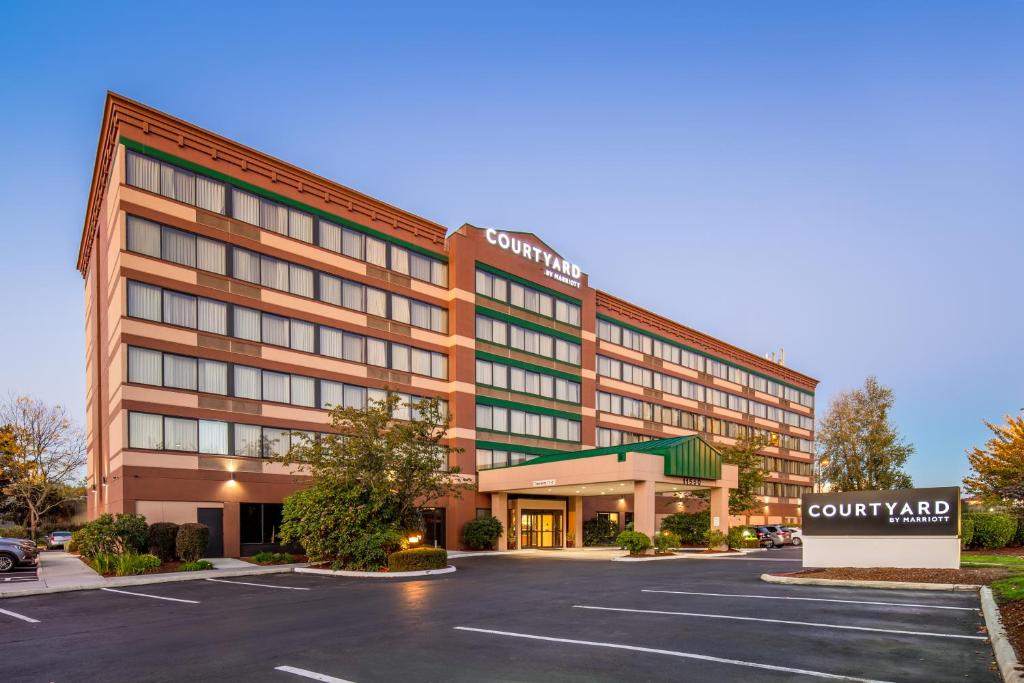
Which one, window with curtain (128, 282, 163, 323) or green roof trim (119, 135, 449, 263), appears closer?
window with curtain (128, 282, 163, 323)

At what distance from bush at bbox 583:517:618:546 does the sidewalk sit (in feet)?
87.1

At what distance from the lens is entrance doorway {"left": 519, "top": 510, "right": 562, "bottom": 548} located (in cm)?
4884

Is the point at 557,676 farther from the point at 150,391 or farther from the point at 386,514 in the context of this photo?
the point at 150,391

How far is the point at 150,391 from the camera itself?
3234 cm

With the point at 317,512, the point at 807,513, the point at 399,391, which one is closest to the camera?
the point at 807,513

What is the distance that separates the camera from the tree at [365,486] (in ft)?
90.5

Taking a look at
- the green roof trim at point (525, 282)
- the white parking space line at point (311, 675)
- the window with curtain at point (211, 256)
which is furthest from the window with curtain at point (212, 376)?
the white parking space line at point (311, 675)

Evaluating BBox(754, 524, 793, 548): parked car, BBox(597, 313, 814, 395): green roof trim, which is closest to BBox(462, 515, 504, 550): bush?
BBox(754, 524, 793, 548): parked car

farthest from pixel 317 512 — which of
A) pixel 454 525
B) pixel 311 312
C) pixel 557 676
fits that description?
pixel 557 676

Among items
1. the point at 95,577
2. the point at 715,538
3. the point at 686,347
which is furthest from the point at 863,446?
the point at 95,577

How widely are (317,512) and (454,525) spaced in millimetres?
17135

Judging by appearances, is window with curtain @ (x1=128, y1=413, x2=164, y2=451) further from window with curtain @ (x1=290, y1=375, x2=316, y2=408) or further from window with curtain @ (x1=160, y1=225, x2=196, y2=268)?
window with curtain @ (x1=160, y1=225, x2=196, y2=268)

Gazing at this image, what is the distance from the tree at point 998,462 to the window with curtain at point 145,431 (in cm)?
3519

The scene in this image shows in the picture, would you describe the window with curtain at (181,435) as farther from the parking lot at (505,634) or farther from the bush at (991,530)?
the bush at (991,530)
